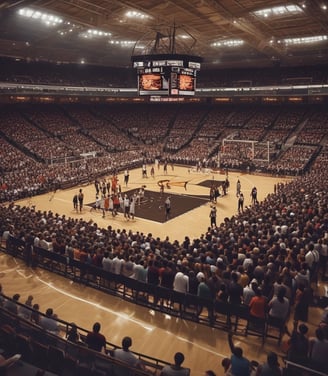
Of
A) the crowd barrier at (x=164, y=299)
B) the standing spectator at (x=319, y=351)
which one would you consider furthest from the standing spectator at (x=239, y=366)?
the crowd barrier at (x=164, y=299)

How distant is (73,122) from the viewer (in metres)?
48.3

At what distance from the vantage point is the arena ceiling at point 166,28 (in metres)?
23.0

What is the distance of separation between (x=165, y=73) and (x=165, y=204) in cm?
809

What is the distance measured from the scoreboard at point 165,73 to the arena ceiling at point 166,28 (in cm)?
114

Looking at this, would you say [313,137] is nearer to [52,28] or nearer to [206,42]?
[206,42]

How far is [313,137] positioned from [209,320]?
37.1 metres

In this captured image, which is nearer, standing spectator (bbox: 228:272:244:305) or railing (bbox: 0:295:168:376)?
railing (bbox: 0:295:168:376)

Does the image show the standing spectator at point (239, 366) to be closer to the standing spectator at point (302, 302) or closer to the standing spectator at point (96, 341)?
the standing spectator at point (96, 341)

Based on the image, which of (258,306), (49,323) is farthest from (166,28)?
(49,323)

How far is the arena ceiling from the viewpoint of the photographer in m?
23.0

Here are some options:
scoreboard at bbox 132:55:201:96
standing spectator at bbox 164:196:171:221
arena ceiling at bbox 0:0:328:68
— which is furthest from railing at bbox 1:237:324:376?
arena ceiling at bbox 0:0:328:68

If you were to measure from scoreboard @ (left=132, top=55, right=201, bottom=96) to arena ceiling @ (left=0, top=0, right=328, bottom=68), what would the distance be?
114cm

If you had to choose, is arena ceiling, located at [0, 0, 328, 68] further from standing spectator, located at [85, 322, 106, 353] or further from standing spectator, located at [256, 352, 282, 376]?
standing spectator, located at [256, 352, 282, 376]

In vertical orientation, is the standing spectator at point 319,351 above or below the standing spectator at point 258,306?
above
